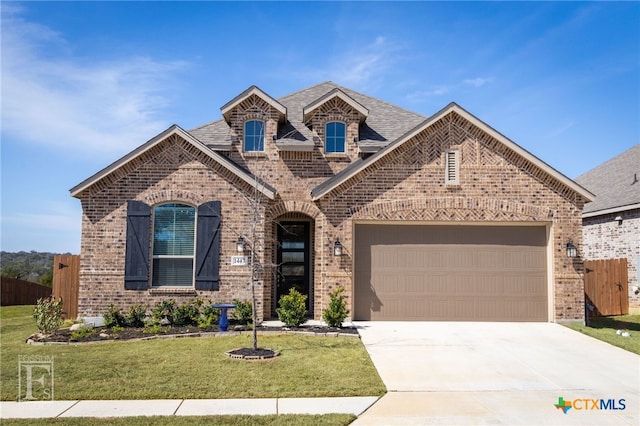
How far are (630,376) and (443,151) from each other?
728 centimetres

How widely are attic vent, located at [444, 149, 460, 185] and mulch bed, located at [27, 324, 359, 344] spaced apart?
4.90m

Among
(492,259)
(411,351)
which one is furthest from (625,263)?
(411,351)

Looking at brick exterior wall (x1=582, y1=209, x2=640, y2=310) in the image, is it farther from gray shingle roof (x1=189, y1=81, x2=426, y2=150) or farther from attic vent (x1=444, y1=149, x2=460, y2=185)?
gray shingle roof (x1=189, y1=81, x2=426, y2=150)

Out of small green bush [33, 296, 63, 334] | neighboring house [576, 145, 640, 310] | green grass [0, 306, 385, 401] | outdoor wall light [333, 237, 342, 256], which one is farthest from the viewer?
neighboring house [576, 145, 640, 310]

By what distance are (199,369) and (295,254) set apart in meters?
7.21

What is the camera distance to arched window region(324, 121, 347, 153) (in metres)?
16.1

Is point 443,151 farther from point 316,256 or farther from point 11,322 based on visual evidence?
point 11,322

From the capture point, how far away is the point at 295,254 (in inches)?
630

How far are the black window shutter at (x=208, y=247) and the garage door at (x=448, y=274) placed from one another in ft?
12.5

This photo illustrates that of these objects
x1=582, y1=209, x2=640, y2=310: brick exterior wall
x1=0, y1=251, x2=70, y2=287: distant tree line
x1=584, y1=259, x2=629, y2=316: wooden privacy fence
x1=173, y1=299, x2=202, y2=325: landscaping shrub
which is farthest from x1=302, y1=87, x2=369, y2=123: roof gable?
x1=0, y1=251, x2=70, y2=287: distant tree line

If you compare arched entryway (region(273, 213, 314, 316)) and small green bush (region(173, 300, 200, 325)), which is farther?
arched entryway (region(273, 213, 314, 316))

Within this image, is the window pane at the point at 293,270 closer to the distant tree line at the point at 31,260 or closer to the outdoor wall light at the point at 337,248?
the outdoor wall light at the point at 337,248

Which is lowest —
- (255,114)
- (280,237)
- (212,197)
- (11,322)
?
(11,322)

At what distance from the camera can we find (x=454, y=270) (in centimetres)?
1426
